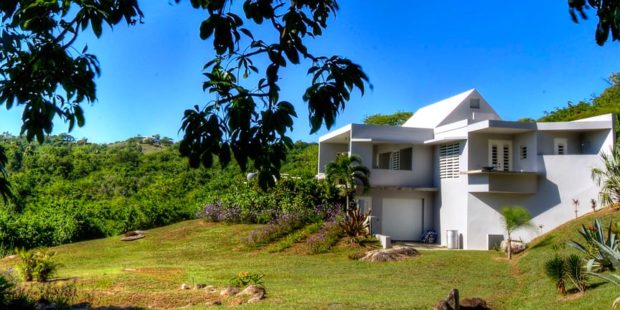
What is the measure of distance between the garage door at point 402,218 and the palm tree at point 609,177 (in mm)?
7400

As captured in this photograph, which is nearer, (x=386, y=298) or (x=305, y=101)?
(x=305, y=101)

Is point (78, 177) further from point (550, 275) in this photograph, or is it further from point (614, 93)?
point (614, 93)

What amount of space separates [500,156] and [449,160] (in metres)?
2.10

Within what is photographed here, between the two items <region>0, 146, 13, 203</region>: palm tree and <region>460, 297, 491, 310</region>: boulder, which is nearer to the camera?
<region>0, 146, 13, 203</region>: palm tree

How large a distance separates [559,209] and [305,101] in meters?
19.9

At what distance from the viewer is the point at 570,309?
9633mm

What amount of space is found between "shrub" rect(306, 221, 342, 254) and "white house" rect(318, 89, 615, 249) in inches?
73.9

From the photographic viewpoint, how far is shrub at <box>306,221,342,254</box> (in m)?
19.5

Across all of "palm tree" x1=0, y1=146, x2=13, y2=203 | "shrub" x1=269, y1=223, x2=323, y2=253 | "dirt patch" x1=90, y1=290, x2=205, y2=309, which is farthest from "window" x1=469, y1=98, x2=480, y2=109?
"palm tree" x1=0, y1=146, x2=13, y2=203

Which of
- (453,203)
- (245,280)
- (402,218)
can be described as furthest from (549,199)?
(245,280)

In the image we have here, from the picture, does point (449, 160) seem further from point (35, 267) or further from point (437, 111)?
point (35, 267)

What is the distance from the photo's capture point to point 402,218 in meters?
24.6

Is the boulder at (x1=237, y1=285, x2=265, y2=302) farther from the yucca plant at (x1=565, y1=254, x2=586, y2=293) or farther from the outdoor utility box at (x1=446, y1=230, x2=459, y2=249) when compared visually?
the outdoor utility box at (x1=446, y1=230, x2=459, y2=249)

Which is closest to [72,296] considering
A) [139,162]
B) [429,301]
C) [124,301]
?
[124,301]
